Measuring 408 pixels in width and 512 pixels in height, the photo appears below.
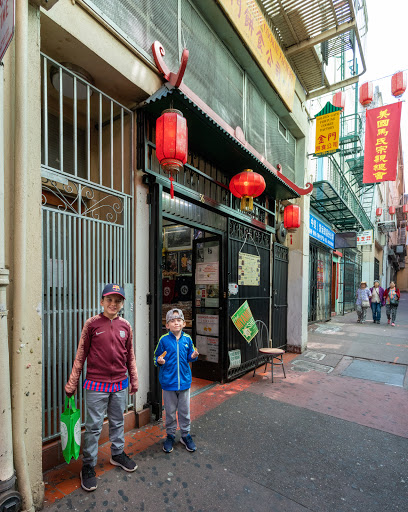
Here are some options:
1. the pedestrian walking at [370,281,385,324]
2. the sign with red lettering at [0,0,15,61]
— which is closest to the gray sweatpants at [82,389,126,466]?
the sign with red lettering at [0,0,15,61]

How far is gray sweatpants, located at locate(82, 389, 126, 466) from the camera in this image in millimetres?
2859

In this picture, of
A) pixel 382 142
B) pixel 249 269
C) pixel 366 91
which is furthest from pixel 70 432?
pixel 366 91

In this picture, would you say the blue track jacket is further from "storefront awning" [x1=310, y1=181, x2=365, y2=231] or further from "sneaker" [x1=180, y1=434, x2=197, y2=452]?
"storefront awning" [x1=310, y1=181, x2=365, y2=231]

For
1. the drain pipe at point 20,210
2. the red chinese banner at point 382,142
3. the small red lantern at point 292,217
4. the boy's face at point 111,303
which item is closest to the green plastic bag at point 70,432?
the drain pipe at point 20,210

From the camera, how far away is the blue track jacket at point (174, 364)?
11.3 feet

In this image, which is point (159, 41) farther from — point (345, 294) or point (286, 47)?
point (345, 294)

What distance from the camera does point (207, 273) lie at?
6043 mm

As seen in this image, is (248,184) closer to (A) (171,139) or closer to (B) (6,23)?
(A) (171,139)

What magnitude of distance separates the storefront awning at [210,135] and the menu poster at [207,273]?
191 cm

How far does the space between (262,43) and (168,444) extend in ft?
23.5

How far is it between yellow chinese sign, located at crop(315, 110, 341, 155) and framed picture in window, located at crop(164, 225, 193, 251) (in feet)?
15.4

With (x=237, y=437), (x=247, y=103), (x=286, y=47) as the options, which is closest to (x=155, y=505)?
(x=237, y=437)

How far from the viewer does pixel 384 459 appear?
338 centimetres

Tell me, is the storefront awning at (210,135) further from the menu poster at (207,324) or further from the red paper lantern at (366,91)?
the red paper lantern at (366,91)
